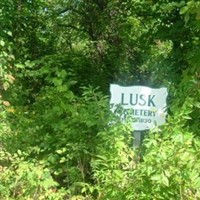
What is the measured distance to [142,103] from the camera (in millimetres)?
3902

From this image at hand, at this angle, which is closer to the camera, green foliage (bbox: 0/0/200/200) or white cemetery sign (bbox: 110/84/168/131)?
green foliage (bbox: 0/0/200/200)

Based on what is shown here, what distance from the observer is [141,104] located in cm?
390

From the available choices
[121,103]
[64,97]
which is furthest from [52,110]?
[121,103]

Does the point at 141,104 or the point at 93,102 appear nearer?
the point at 141,104

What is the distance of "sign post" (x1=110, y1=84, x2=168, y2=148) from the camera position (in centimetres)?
387

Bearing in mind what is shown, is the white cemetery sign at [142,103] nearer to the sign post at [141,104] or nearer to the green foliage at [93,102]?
the sign post at [141,104]

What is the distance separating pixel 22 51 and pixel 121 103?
315 cm

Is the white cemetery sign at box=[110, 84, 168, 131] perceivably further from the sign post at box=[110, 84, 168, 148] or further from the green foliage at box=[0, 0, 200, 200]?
the green foliage at box=[0, 0, 200, 200]

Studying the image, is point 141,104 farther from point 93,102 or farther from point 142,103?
point 93,102

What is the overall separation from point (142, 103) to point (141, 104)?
1cm

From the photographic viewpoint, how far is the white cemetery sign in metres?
3.87

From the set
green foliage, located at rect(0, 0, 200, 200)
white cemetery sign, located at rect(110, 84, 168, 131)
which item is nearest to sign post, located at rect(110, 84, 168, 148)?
white cemetery sign, located at rect(110, 84, 168, 131)

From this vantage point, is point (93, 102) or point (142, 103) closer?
point (142, 103)

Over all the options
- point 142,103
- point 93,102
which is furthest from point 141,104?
point 93,102
